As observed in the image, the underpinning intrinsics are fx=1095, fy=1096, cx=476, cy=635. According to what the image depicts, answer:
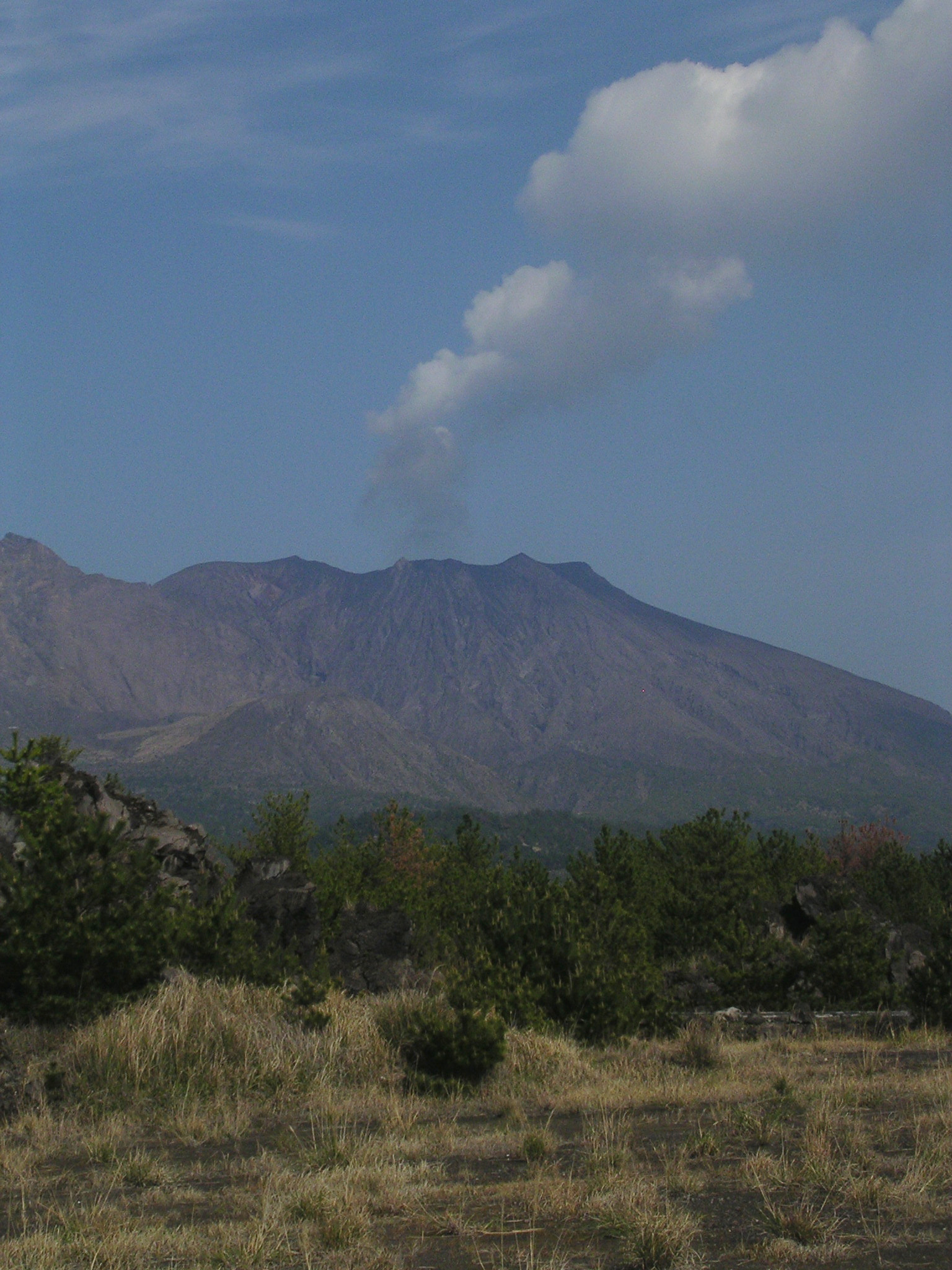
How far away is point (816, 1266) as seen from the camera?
5473mm

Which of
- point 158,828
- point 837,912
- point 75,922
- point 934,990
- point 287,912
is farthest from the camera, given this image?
point 158,828

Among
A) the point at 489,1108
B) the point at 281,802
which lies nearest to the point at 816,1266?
the point at 489,1108

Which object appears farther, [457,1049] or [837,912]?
[837,912]

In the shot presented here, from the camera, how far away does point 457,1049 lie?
439 inches

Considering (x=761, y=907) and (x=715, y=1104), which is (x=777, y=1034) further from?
(x=761, y=907)

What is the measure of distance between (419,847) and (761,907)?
34.8 metres

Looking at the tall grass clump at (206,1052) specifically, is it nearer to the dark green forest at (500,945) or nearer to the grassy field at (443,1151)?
the grassy field at (443,1151)

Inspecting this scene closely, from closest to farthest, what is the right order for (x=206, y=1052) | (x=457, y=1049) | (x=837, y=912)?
(x=206, y=1052), (x=457, y=1049), (x=837, y=912)

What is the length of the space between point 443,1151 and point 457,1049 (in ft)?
8.64

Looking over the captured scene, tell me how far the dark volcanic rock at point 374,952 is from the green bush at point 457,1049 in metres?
5.01

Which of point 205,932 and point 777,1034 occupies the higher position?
point 205,932

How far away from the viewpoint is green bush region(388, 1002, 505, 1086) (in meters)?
11.2

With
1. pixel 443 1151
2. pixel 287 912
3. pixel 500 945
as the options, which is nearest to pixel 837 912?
pixel 500 945

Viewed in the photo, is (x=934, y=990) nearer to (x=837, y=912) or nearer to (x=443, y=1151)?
(x=837, y=912)
